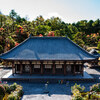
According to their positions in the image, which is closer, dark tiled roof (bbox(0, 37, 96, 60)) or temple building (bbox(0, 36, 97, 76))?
temple building (bbox(0, 36, 97, 76))

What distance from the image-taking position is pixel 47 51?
61.3 ft

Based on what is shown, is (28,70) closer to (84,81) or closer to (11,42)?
(84,81)

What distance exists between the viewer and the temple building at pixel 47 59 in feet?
56.0

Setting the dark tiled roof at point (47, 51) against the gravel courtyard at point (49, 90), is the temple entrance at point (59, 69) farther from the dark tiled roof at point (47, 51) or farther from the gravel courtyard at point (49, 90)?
the gravel courtyard at point (49, 90)

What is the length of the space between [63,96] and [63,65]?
676 centimetres

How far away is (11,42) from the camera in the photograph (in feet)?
109

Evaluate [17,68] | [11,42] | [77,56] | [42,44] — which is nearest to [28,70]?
[17,68]

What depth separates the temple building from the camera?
17062 millimetres

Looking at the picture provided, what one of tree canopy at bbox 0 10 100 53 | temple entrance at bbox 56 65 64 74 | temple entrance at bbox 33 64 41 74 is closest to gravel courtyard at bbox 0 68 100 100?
temple entrance at bbox 33 64 41 74

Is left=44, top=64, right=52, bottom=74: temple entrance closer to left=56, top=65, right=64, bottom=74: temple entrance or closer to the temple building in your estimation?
the temple building

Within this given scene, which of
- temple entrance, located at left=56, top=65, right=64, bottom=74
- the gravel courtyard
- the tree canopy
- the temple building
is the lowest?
the gravel courtyard

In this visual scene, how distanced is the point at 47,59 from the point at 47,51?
218 centimetres

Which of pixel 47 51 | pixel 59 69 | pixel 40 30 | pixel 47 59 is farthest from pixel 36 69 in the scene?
pixel 40 30

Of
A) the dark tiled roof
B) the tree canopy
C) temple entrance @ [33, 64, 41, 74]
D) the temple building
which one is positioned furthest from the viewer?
the tree canopy
